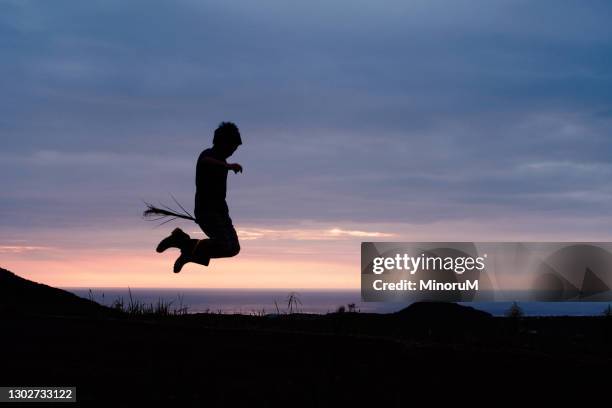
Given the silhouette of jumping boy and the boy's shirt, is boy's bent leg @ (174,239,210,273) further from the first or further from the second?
the boy's shirt

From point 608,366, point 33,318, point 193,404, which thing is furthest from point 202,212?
point 608,366

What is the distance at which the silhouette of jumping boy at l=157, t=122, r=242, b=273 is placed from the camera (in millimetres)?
8734

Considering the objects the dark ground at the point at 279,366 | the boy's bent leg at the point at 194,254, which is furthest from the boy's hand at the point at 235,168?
the dark ground at the point at 279,366

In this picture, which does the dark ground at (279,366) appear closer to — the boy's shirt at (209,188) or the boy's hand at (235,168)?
the boy's shirt at (209,188)

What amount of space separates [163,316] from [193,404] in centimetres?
685

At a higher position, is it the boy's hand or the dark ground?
the boy's hand

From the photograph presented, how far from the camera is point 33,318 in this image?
9.19 metres

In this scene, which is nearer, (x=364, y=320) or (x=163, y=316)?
(x=163, y=316)

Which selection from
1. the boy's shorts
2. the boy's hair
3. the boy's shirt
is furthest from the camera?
the boy's hair

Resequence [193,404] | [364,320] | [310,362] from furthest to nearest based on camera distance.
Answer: [364,320] < [310,362] < [193,404]

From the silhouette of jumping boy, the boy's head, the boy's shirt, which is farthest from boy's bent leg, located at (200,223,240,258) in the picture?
the boy's head

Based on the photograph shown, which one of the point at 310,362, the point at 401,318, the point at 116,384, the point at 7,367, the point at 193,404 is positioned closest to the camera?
the point at 193,404

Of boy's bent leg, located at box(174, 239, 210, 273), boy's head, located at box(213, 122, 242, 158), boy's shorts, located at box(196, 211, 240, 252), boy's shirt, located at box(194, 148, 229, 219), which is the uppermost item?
boy's head, located at box(213, 122, 242, 158)

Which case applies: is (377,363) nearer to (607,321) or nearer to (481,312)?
(607,321)
